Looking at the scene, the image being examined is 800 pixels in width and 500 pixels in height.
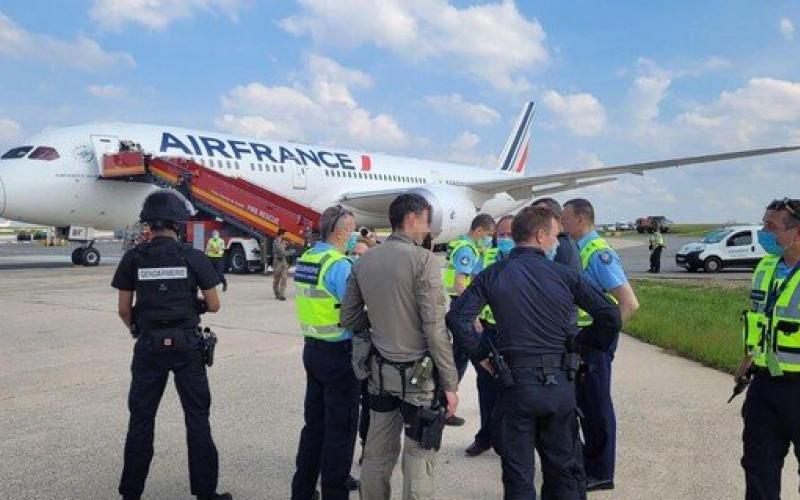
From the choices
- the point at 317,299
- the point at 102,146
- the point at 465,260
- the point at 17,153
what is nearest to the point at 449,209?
the point at 102,146

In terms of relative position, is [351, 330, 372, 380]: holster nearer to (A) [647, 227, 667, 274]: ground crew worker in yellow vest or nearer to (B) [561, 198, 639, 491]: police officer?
(B) [561, 198, 639, 491]: police officer

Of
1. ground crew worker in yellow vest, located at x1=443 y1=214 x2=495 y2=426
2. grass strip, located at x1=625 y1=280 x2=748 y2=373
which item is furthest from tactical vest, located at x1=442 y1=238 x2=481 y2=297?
grass strip, located at x1=625 y1=280 x2=748 y2=373

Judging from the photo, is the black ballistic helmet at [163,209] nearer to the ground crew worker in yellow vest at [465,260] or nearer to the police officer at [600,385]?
the ground crew worker in yellow vest at [465,260]

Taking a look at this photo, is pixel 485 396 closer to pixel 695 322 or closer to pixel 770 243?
pixel 770 243

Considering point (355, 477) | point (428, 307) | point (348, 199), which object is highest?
point (348, 199)

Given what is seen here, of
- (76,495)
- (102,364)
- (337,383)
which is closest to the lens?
(337,383)

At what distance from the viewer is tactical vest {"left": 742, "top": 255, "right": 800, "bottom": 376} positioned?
10.3ft

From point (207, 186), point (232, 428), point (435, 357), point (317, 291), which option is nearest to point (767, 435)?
point (435, 357)

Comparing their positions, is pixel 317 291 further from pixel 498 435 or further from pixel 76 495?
pixel 76 495

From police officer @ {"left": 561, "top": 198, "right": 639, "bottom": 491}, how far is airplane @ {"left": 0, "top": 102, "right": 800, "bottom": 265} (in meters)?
9.01

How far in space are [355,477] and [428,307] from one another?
6.23 feet

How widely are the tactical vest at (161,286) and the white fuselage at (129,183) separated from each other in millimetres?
15738

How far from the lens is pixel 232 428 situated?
538 cm

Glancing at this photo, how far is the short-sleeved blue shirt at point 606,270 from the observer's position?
4.27 meters
